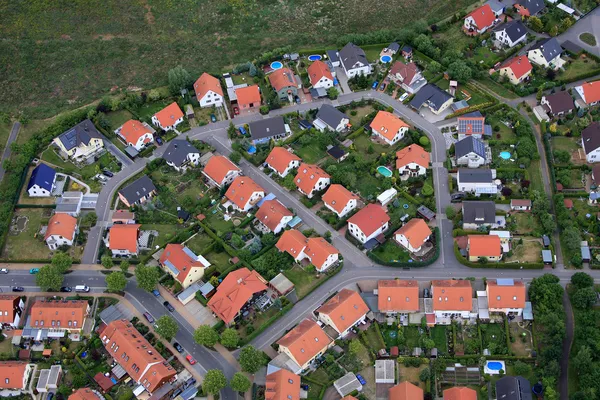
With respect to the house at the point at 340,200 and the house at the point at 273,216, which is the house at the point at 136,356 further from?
the house at the point at 340,200

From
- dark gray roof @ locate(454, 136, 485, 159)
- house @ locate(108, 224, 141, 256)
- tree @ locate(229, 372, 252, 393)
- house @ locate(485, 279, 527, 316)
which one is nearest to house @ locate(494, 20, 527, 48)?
dark gray roof @ locate(454, 136, 485, 159)

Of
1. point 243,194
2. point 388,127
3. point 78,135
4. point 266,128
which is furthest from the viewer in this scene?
point 266,128

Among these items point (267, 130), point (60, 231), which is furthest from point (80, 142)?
point (267, 130)

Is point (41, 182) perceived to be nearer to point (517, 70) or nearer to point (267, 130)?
point (267, 130)

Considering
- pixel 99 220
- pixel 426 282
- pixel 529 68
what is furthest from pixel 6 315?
pixel 529 68

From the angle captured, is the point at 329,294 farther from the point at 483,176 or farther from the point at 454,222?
the point at 483,176

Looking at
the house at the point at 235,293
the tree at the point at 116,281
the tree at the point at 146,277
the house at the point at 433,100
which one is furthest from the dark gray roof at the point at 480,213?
the tree at the point at 116,281
